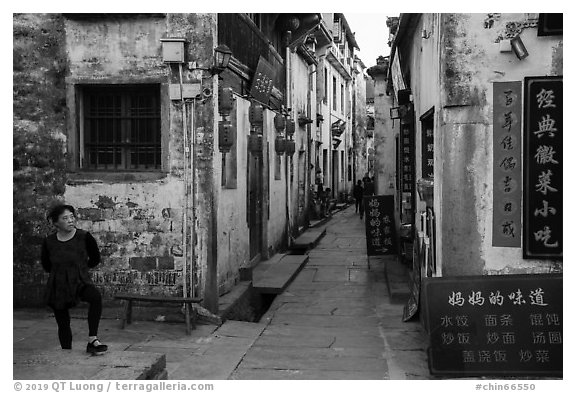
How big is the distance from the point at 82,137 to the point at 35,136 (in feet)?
2.03

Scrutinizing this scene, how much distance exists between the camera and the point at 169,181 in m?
8.93

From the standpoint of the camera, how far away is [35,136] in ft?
29.8

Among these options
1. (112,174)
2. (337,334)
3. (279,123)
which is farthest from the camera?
(279,123)

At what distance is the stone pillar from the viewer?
1633cm

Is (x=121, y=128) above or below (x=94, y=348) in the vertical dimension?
above

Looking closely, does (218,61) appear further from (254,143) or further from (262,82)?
(262,82)

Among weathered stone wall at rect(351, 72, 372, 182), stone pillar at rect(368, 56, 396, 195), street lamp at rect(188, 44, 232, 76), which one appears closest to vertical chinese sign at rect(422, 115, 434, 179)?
street lamp at rect(188, 44, 232, 76)

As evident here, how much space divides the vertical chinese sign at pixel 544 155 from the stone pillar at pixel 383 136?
376 inches

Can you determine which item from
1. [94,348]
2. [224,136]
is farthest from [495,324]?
[224,136]

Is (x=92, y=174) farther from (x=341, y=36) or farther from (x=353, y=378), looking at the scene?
(x=341, y=36)

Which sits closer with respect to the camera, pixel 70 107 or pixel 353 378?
pixel 353 378

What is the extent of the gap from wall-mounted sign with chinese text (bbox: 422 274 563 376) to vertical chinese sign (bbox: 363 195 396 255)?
22.5ft

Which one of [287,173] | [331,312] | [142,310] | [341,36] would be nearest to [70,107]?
[142,310]

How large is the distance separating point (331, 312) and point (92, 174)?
13.2 ft
